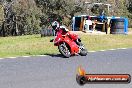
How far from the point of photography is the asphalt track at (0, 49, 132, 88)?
404 inches

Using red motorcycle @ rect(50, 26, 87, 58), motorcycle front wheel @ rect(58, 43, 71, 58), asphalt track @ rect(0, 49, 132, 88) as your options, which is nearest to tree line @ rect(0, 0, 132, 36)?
red motorcycle @ rect(50, 26, 87, 58)

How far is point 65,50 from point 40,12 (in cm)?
4609

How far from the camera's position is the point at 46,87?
387 inches

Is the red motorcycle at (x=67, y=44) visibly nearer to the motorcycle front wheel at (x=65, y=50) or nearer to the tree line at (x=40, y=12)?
the motorcycle front wheel at (x=65, y=50)

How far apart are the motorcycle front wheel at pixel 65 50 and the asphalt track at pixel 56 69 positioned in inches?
9.1

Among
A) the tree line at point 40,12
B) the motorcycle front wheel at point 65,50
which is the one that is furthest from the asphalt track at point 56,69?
the tree line at point 40,12

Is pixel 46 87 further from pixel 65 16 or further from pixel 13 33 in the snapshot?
pixel 13 33

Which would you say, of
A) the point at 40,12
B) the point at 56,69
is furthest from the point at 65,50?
the point at 40,12

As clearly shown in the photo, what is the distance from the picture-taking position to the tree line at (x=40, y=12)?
59.5 meters

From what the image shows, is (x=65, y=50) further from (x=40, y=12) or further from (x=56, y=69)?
(x=40, y=12)

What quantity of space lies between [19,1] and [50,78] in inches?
1988

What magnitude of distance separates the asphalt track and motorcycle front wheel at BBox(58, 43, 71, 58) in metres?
0.23

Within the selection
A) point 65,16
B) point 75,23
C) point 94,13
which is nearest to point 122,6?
point 94,13

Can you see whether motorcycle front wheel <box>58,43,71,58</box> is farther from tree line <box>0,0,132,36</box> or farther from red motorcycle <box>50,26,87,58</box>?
tree line <box>0,0,132,36</box>
